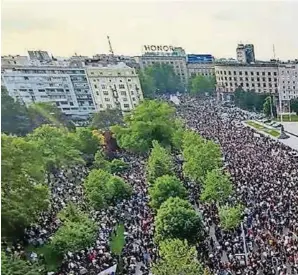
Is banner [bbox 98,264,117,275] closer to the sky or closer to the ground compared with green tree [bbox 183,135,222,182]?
closer to the ground

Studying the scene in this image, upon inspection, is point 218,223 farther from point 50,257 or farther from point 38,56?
point 38,56

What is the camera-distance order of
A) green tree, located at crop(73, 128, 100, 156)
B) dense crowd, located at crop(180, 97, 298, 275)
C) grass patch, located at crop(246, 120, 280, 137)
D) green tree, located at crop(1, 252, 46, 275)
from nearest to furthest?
green tree, located at crop(1, 252, 46, 275)
dense crowd, located at crop(180, 97, 298, 275)
green tree, located at crop(73, 128, 100, 156)
grass patch, located at crop(246, 120, 280, 137)

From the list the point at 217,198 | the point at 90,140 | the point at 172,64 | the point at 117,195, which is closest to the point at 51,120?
the point at 90,140

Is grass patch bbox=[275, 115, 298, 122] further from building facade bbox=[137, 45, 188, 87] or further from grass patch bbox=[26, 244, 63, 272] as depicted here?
building facade bbox=[137, 45, 188, 87]

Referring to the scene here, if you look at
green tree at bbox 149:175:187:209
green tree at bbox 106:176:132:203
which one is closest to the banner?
green tree at bbox 149:175:187:209

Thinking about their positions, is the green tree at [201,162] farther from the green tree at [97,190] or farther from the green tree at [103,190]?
the green tree at [97,190]

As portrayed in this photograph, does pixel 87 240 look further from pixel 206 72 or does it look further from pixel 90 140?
pixel 206 72
